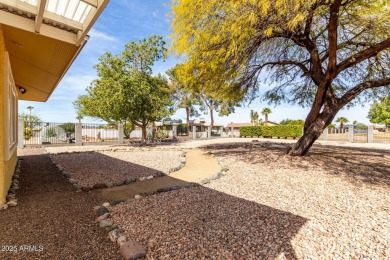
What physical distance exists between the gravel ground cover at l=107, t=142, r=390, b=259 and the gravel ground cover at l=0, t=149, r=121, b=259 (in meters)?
0.44

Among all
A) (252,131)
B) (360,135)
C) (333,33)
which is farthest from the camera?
(252,131)

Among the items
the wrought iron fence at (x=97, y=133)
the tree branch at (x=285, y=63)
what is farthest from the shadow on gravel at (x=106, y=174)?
the wrought iron fence at (x=97, y=133)

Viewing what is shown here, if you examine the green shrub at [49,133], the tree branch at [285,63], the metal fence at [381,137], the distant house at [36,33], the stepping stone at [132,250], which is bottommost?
the stepping stone at [132,250]

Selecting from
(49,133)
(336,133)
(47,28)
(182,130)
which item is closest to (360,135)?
(336,133)

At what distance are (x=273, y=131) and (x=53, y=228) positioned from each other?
1265 inches

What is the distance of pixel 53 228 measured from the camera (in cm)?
327

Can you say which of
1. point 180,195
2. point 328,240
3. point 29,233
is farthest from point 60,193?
point 328,240

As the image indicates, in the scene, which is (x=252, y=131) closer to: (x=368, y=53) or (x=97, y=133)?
(x=97, y=133)

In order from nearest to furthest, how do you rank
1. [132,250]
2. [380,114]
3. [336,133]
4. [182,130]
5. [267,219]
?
[132,250], [267,219], [336,133], [182,130], [380,114]

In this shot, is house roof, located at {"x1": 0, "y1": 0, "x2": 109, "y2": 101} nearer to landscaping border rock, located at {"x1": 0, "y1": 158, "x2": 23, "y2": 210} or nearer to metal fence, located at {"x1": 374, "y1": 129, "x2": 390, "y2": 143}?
landscaping border rock, located at {"x1": 0, "y1": 158, "x2": 23, "y2": 210}

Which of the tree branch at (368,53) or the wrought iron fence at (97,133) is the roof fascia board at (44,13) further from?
the wrought iron fence at (97,133)

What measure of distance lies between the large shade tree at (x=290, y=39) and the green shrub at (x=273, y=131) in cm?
1883

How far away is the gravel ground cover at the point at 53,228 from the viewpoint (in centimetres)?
268

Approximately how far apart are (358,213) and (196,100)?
30405 mm
